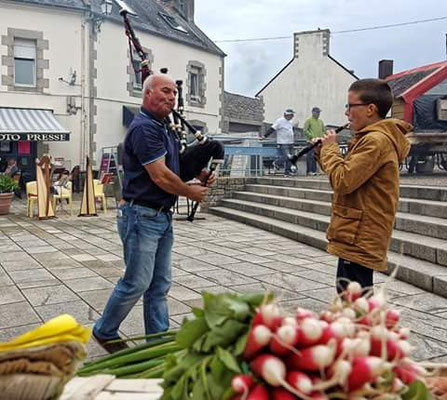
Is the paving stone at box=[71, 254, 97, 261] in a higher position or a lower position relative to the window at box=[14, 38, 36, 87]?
lower

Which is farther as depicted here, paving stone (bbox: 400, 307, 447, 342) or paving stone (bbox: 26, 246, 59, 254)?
paving stone (bbox: 26, 246, 59, 254)

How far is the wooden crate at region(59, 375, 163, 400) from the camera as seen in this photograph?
4.28 feet

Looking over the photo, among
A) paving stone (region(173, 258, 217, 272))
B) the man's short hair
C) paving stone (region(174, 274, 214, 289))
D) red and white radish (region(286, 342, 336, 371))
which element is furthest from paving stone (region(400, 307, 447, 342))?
red and white radish (region(286, 342, 336, 371))

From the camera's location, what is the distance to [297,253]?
24.3ft

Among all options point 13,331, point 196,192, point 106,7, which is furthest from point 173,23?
point 196,192

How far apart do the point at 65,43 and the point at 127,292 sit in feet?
58.7

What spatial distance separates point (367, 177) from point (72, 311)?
2945mm

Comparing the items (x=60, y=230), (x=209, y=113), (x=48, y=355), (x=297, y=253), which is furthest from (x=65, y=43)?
(x=48, y=355)

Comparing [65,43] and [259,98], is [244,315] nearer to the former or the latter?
[65,43]

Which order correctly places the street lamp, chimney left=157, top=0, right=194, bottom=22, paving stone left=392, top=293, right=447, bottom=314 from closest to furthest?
1. paving stone left=392, top=293, right=447, bottom=314
2. the street lamp
3. chimney left=157, top=0, right=194, bottom=22

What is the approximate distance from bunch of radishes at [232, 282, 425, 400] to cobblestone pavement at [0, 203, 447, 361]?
1.66 metres

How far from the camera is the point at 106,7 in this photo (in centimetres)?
1883

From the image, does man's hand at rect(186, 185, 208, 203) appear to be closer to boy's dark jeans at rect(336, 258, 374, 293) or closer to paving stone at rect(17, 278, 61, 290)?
boy's dark jeans at rect(336, 258, 374, 293)

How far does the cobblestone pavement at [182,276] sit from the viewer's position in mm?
4242
